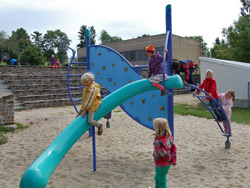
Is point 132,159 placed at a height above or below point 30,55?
below

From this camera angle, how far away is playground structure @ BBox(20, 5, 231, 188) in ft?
8.50

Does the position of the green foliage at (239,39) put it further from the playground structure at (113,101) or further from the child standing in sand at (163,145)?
the child standing in sand at (163,145)

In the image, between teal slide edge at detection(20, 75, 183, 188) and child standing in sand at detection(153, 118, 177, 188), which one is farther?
child standing in sand at detection(153, 118, 177, 188)

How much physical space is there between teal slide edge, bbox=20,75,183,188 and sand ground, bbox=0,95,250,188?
771 mm

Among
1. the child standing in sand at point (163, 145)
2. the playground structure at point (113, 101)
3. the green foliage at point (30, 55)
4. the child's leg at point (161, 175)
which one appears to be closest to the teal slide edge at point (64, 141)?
the playground structure at point (113, 101)

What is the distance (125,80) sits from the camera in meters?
4.89

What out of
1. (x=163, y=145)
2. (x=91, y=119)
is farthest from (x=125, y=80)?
(x=163, y=145)

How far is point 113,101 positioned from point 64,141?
3.19ft

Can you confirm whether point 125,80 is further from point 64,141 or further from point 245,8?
point 245,8

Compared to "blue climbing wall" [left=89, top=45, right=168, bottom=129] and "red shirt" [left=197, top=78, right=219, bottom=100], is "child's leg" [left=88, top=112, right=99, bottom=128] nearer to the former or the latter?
"blue climbing wall" [left=89, top=45, right=168, bottom=129]

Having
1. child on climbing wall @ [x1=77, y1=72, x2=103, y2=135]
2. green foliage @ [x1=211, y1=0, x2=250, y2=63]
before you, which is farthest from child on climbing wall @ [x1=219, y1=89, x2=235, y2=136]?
green foliage @ [x1=211, y1=0, x2=250, y2=63]

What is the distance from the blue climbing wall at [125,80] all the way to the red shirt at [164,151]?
1.52m

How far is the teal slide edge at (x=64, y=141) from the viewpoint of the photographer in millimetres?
2438

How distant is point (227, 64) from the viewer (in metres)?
11.6
